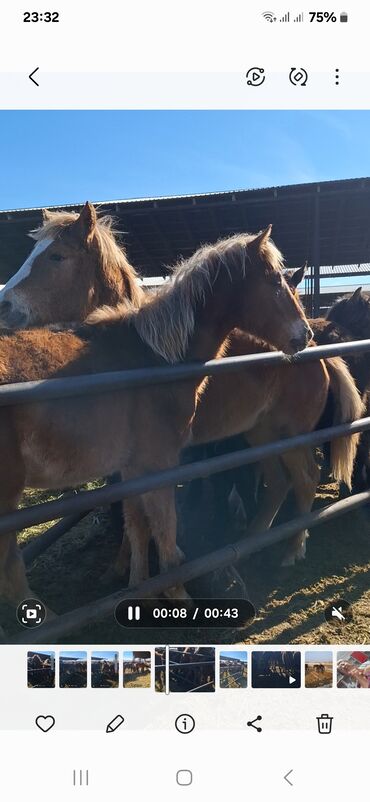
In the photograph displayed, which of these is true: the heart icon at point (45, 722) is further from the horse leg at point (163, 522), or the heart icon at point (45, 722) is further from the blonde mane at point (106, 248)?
the blonde mane at point (106, 248)

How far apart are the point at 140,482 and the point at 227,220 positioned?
633 cm

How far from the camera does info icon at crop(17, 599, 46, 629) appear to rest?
141cm

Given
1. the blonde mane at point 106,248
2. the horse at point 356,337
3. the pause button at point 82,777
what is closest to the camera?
the pause button at point 82,777

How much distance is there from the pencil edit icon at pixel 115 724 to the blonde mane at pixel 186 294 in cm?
123

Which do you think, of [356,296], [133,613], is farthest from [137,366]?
[356,296]

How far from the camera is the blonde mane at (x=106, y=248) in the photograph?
8.24 feet

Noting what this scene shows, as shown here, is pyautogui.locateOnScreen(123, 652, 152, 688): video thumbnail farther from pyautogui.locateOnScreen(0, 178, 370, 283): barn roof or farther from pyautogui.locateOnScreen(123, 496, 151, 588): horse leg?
pyautogui.locateOnScreen(0, 178, 370, 283): barn roof

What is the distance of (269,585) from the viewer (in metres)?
2.41


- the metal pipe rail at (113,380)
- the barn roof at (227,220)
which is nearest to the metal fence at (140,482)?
the metal pipe rail at (113,380)

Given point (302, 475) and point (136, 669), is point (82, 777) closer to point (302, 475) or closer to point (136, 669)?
point (136, 669)

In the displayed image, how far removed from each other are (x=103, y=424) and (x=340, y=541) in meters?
1.92
